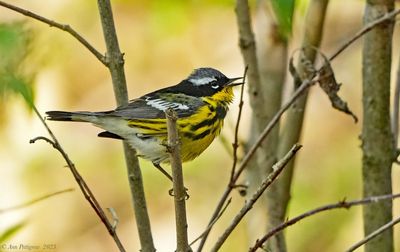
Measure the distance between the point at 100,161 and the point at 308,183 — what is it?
1.72 m

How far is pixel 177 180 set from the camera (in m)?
2.26

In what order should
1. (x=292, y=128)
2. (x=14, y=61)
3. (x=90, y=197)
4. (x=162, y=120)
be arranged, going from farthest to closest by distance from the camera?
(x=292, y=128), (x=162, y=120), (x=90, y=197), (x=14, y=61)

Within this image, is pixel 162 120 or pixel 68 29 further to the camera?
pixel 162 120

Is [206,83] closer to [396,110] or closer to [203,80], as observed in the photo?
[203,80]

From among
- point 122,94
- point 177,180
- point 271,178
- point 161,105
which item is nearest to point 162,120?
point 161,105

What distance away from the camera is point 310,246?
6.25 m

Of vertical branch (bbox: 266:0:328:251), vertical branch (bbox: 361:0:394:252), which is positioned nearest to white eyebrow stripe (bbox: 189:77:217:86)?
vertical branch (bbox: 266:0:328:251)

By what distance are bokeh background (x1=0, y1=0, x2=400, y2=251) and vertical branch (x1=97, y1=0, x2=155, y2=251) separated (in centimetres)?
324

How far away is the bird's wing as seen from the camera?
3.42 metres

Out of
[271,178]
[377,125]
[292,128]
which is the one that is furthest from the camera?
[292,128]

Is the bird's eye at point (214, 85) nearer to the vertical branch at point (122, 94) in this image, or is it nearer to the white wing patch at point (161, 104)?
the white wing patch at point (161, 104)

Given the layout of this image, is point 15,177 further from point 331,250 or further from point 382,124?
point 382,124

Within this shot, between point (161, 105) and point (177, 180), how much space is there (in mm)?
1281

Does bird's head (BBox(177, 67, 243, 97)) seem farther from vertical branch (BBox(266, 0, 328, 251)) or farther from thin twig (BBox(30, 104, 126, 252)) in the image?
thin twig (BBox(30, 104, 126, 252))
